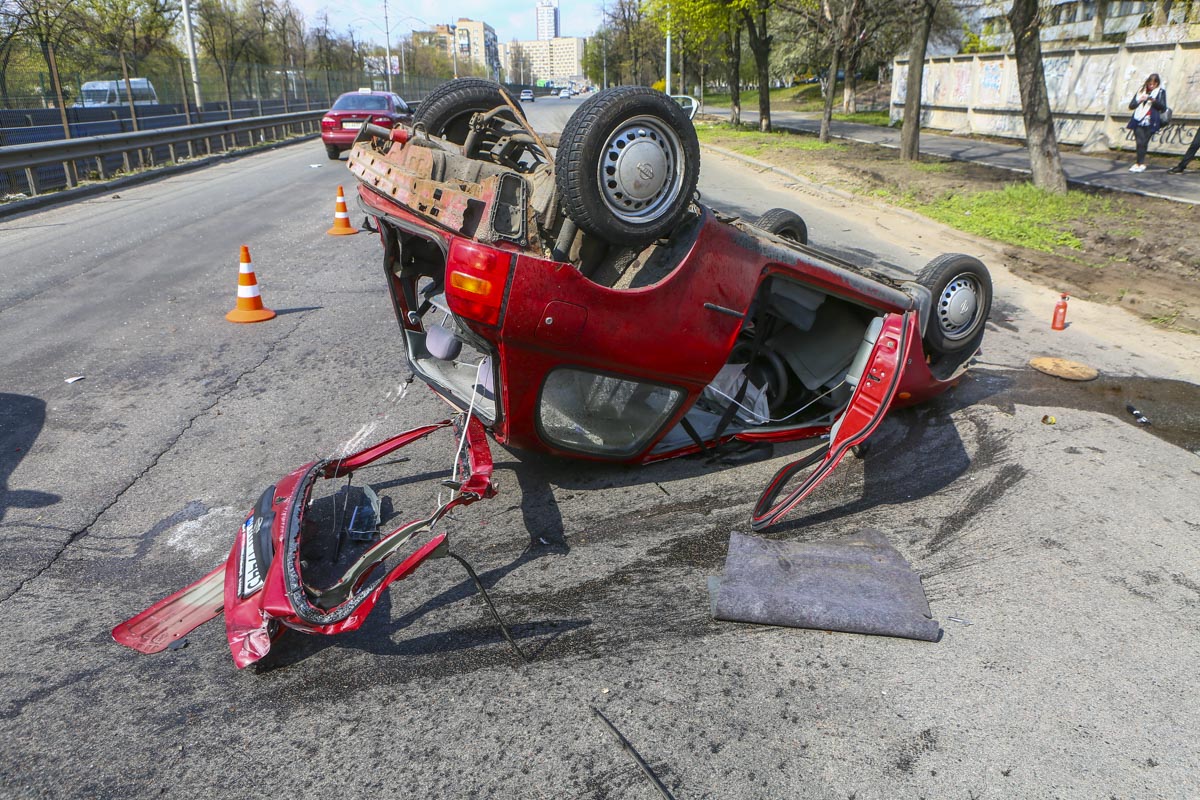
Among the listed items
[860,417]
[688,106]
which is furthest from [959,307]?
[688,106]

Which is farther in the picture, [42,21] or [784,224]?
[42,21]

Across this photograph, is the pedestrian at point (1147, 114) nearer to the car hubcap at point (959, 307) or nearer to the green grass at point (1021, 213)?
the green grass at point (1021, 213)

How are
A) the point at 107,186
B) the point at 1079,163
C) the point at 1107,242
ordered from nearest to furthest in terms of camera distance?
the point at 1107,242 → the point at 107,186 → the point at 1079,163

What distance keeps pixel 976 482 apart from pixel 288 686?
3.50 meters

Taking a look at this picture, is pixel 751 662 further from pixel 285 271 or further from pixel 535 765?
pixel 285 271

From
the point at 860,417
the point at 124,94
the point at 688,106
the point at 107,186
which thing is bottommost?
the point at 860,417

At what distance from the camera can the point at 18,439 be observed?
4793 mm

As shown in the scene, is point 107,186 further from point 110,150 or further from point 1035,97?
point 1035,97

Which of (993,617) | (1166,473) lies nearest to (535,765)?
(993,617)

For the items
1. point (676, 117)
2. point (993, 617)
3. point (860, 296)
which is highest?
point (676, 117)

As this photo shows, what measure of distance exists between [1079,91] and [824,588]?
24.3m

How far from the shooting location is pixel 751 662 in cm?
290

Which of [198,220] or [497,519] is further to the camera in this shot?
[198,220]

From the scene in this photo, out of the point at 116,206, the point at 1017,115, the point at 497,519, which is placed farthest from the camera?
the point at 1017,115
